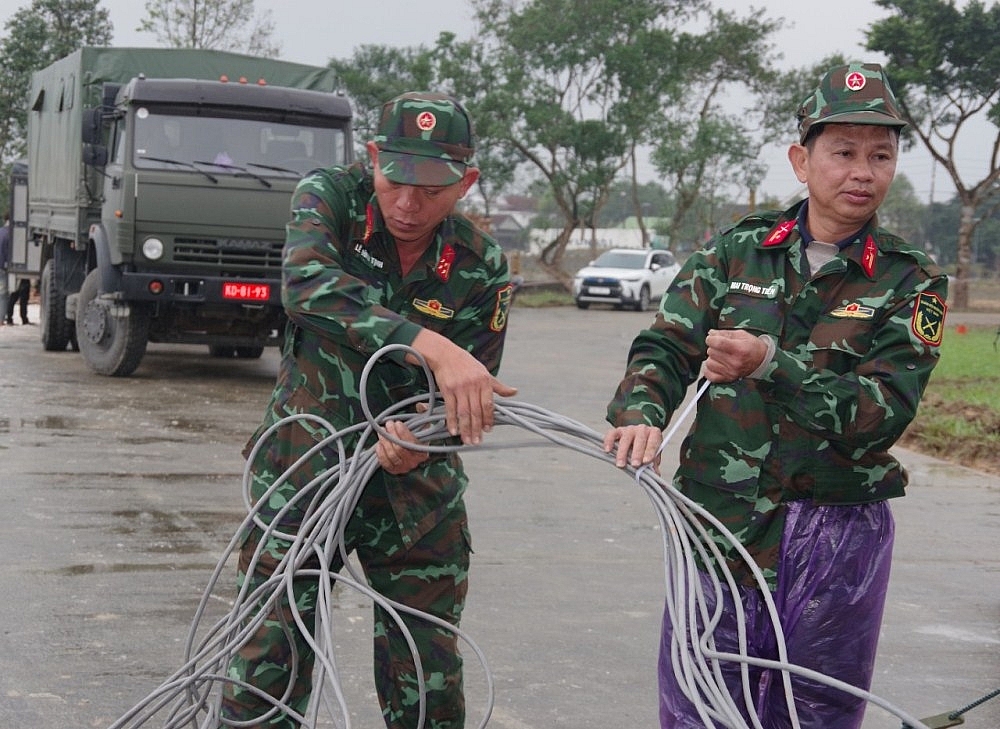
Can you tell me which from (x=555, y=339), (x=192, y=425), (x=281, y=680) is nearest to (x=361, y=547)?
(x=281, y=680)

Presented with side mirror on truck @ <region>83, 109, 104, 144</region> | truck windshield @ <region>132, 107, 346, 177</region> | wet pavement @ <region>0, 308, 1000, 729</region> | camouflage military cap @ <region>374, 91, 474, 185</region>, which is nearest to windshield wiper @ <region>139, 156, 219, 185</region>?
truck windshield @ <region>132, 107, 346, 177</region>

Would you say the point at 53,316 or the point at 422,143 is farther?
the point at 53,316

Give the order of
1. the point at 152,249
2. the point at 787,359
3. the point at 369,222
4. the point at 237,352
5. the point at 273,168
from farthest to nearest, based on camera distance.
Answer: the point at 237,352
the point at 273,168
the point at 152,249
the point at 369,222
the point at 787,359

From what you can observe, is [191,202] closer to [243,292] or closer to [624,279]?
[243,292]

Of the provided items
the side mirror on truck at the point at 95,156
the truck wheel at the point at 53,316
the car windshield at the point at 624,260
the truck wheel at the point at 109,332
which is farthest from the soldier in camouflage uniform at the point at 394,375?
the car windshield at the point at 624,260

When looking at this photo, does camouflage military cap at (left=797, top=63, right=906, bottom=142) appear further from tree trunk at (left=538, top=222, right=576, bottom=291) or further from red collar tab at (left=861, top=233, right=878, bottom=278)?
tree trunk at (left=538, top=222, right=576, bottom=291)

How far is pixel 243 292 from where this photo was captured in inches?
500

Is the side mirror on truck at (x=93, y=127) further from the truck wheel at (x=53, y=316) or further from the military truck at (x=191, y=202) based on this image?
the truck wheel at (x=53, y=316)

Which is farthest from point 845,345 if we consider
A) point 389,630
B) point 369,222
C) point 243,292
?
point 243,292

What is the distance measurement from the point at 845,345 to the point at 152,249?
10419mm

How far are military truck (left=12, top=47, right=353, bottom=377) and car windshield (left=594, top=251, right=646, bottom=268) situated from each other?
20042 mm

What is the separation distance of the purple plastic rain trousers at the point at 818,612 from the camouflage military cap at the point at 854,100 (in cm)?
78

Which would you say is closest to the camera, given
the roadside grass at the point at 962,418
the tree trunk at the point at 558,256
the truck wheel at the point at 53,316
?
the roadside grass at the point at 962,418

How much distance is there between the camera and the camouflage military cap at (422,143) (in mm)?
3164
